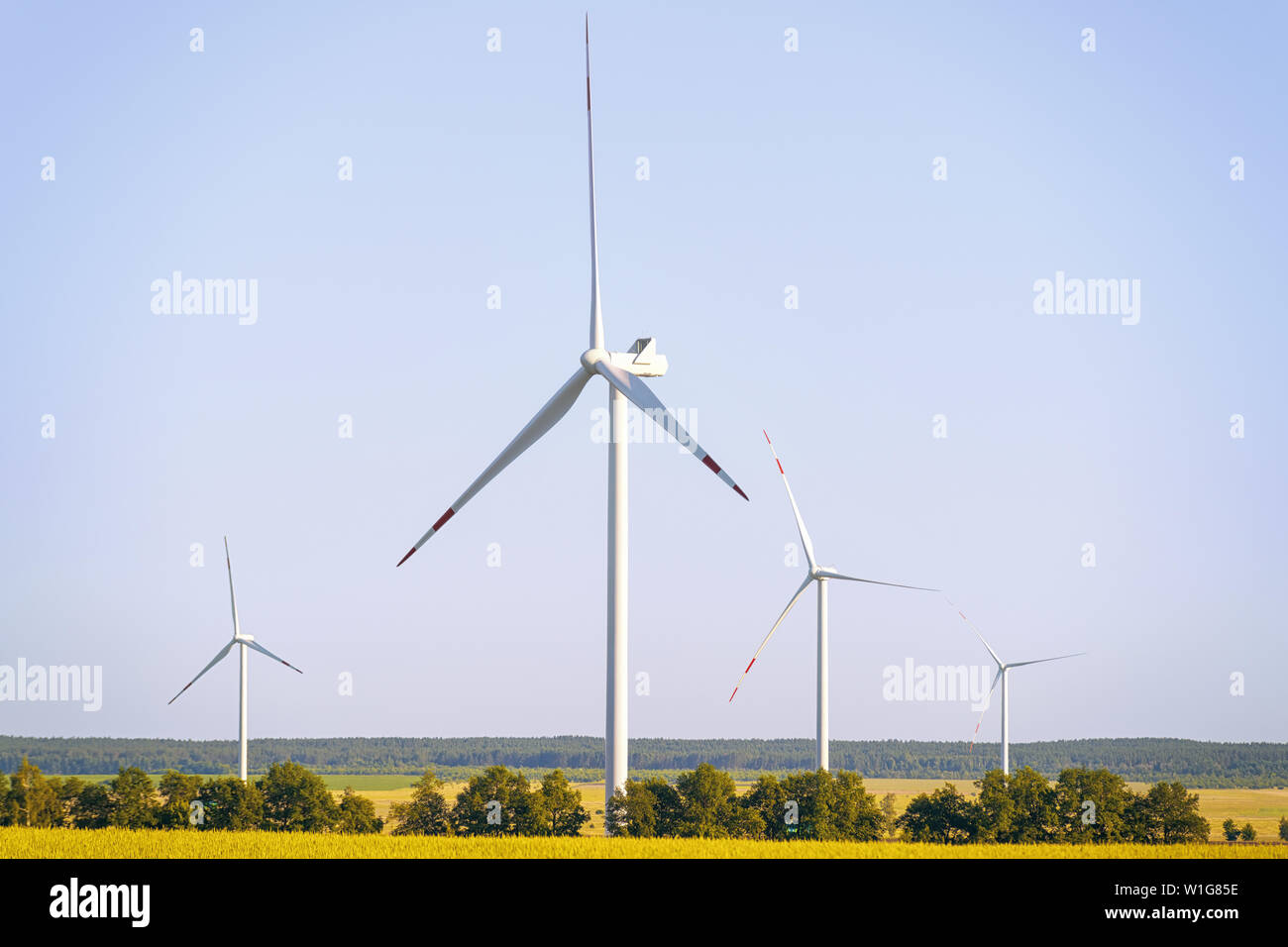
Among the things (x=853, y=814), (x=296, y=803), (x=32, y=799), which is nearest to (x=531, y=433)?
(x=853, y=814)

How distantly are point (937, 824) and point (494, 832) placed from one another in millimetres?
24876

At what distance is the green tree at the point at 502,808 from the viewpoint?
261 feet

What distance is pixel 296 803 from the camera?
10081cm

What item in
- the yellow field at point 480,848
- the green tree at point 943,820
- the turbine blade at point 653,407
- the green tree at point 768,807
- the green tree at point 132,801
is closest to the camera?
the yellow field at point 480,848

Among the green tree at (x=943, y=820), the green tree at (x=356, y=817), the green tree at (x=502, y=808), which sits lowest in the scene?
the green tree at (x=356, y=817)

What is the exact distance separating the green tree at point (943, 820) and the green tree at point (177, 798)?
141ft

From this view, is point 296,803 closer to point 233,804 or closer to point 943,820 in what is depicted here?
point 233,804

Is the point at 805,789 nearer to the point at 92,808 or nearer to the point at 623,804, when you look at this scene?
the point at 623,804

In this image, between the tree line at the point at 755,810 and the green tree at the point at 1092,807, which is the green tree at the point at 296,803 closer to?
the tree line at the point at 755,810

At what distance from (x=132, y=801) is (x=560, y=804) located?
31897 mm

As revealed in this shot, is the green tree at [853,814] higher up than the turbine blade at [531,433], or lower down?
lower down

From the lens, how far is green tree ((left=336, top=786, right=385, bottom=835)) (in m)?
96.8

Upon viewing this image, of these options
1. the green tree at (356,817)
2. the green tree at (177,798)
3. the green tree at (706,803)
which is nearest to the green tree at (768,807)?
the green tree at (706,803)
